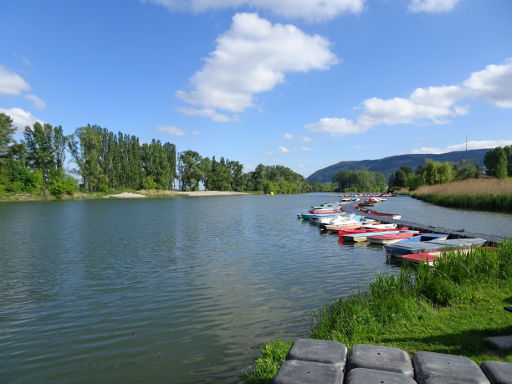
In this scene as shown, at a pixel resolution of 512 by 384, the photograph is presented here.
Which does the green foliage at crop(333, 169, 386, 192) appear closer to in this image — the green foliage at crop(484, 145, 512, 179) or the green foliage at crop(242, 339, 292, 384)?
the green foliage at crop(484, 145, 512, 179)

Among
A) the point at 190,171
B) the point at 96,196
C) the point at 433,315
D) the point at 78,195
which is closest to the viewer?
the point at 433,315

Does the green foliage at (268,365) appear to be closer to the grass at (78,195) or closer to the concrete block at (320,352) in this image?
the concrete block at (320,352)

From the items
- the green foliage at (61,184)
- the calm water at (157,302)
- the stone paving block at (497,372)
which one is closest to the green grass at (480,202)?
the calm water at (157,302)

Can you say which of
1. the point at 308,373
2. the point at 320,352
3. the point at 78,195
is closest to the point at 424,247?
the point at 320,352

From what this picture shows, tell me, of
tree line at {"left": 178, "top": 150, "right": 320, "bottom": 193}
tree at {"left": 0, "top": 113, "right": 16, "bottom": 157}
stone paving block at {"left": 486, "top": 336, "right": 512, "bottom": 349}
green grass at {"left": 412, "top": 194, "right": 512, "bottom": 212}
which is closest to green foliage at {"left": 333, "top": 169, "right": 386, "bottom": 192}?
tree line at {"left": 178, "top": 150, "right": 320, "bottom": 193}

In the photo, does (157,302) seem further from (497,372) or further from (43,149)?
(43,149)

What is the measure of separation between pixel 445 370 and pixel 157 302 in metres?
7.18

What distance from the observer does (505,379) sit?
314 cm

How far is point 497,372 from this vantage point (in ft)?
10.7

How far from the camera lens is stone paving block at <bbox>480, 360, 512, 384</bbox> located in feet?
10.3

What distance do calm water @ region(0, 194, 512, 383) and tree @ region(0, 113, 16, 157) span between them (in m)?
63.5

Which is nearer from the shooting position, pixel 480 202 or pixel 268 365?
pixel 268 365

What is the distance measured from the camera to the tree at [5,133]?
65.0 meters

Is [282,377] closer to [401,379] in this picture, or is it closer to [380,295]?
[401,379]
